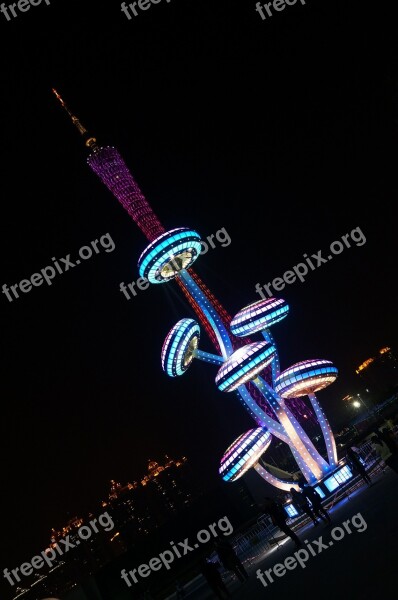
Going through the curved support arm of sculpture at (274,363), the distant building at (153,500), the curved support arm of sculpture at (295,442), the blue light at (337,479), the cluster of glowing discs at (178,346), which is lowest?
the distant building at (153,500)

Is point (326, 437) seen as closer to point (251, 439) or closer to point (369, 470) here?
point (251, 439)

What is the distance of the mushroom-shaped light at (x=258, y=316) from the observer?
23.9 m

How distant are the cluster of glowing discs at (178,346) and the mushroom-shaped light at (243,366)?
2913 millimetres

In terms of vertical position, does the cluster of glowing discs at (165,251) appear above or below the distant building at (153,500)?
above

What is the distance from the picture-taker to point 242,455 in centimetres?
2212

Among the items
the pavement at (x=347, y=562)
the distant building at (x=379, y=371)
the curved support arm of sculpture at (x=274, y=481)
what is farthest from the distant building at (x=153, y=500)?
the pavement at (x=347, y=562)

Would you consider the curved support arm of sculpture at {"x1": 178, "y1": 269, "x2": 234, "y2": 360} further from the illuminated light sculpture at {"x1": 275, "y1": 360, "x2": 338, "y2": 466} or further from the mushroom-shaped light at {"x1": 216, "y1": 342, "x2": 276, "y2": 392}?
the illuminated light sculpture at {"x1": 275, "y1": 360, "x2": 338, "y2": 466}

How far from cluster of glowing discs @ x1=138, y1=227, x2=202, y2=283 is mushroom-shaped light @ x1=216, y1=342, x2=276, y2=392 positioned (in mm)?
6726

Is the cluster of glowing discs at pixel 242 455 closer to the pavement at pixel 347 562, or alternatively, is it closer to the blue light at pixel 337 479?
the blue light at pixel 337 479

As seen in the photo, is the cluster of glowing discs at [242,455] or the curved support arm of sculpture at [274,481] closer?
the cluster of glowing discs at [242,455]

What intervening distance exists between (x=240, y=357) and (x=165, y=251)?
23.4 ft

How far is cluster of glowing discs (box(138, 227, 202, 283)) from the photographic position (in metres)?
25.0

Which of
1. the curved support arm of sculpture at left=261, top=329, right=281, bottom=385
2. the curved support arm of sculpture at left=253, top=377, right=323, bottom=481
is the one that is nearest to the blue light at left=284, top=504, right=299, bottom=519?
the curved support arm of sculpture at left=253, top=377, right=323, bottom=481

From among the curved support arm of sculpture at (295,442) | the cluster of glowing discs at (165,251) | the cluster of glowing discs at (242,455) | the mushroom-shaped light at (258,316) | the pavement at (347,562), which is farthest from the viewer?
the cluster of glowing discs at (165,251)
